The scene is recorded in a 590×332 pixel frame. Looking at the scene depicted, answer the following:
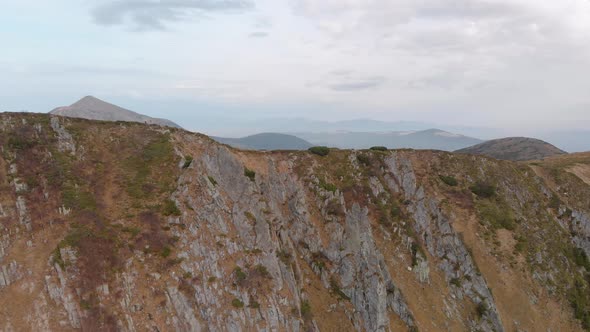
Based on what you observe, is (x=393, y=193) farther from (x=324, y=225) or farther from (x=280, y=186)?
(x=280, y=186)

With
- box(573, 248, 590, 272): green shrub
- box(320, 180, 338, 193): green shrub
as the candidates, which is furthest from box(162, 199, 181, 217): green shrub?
box(573, 248, 590, 272): green shrub

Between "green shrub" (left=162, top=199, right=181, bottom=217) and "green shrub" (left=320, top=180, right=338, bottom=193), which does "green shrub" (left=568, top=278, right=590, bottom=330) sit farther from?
"green shrub" (left=162, top=199, right=181, bottom=217)

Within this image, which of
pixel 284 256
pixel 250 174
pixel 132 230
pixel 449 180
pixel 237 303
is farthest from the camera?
pixel 449 180

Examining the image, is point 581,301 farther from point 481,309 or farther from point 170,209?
point 170,209

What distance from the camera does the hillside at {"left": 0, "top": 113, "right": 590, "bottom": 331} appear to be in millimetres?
37281

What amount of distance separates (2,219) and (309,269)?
37460 mm

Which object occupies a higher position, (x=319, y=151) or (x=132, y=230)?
(x=319, y=151)

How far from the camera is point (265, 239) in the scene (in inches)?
1832

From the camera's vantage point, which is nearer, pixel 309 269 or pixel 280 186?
pixel 309 269

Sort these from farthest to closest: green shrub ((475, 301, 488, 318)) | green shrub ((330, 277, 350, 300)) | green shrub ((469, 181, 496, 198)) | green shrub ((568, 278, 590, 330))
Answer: green shrub ((469, 181, 496, 198)) < green shrub ((568, 278, 590, 330)) < green shrub ((475, 301, 488, 318)) < green shrub ((330, 277, 350, 300))

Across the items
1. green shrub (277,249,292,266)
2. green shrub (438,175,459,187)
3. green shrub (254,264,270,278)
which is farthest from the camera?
green shrub (438,175,459,187)

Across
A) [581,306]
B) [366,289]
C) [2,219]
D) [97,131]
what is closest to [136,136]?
[97,131]

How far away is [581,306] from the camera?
55219 millimetres

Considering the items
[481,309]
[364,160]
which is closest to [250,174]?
[364,160]
